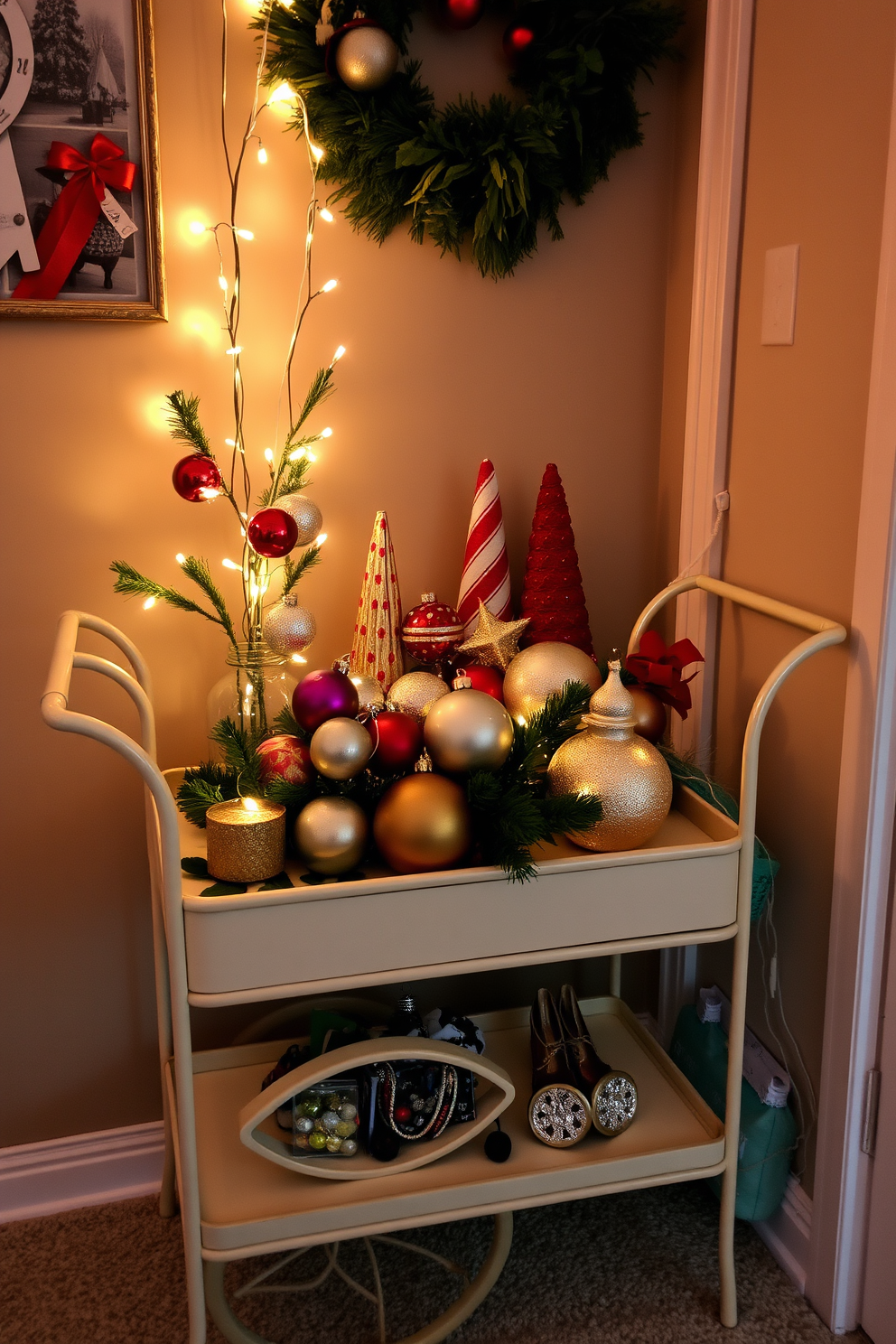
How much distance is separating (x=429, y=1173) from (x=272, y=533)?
84 centimetres

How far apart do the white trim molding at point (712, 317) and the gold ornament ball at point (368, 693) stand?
1.82 ft

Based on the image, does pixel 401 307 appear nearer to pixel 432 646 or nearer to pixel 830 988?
pixel 432 646

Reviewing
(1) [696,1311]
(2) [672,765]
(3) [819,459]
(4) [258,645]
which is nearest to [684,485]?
(3) [819,459]

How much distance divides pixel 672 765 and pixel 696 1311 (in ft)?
2.47

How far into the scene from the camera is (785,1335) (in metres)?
1.51

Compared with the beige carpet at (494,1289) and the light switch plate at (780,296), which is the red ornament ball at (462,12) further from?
the beige carpet at (494,1289)

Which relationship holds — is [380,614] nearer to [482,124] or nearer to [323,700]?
[323,700]

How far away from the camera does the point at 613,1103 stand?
1481mm

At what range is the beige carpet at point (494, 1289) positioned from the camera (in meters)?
1.52

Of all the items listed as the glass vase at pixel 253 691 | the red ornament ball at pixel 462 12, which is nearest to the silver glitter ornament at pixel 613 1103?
the glass vase at pixel 253 691

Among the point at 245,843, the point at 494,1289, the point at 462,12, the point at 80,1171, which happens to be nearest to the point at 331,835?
the point at 245,843

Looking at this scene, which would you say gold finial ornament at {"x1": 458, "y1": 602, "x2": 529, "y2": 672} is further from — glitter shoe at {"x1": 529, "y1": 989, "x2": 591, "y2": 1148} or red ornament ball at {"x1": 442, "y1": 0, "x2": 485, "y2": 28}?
red ornament ball at {"x1": 442, "y1": 0, "x2": 485, "y2": 28}

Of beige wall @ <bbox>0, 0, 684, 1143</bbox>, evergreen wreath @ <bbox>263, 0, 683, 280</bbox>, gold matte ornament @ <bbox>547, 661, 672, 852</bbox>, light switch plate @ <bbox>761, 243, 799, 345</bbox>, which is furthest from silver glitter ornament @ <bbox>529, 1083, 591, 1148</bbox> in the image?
evergreen wreath @ <bbox>263, 0, 683, 280</bbox>

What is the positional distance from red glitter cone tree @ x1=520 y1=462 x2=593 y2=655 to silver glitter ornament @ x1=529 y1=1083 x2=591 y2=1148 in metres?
0.64
